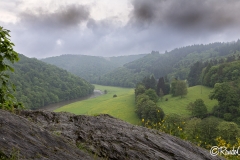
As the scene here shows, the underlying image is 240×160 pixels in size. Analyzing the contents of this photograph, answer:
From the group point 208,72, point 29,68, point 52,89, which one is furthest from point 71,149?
point 29,68

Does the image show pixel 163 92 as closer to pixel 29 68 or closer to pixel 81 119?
pixel 81 119

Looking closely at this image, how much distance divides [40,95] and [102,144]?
5125 inches

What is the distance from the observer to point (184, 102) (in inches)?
Answer: 3420

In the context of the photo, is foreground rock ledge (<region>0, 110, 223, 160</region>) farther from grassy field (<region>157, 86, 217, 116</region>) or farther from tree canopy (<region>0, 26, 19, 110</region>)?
grassy field (<region>157, 86, 217, 116</region>)

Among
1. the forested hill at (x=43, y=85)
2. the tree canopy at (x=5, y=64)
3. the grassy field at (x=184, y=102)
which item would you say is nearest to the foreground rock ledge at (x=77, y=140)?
the tree canopy at (x=5, y=64)

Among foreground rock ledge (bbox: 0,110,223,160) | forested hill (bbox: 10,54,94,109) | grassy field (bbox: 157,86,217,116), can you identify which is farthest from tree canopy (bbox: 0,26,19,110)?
forested hill (bbox: 10,54,94,109)

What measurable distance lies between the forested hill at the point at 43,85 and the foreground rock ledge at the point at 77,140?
376ft

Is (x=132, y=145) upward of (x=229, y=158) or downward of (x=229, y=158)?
upward

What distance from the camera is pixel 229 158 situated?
10.9 metres

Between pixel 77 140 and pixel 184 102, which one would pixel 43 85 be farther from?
pixel 77 140

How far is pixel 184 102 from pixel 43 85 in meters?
104

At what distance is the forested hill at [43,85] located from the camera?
125 m

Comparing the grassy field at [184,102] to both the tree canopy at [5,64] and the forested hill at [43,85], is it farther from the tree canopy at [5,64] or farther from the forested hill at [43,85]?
the forested hill at [43,85]

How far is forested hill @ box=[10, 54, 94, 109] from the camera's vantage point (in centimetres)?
12475
